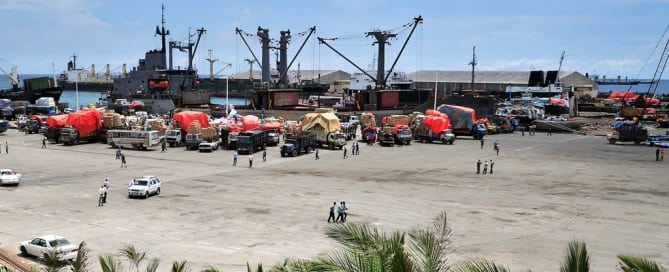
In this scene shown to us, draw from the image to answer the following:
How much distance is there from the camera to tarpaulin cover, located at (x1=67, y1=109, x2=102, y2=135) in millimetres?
55619

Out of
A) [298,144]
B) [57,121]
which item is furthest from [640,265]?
[57,121]

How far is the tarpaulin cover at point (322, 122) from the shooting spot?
52844 mm

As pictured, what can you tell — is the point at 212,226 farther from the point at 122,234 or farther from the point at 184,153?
the point at 184,153

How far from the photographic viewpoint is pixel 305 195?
1201 inches

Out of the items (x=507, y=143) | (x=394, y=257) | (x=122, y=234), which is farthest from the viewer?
(x=507, y=143)

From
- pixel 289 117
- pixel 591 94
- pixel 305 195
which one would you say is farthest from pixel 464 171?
pixel 591 94

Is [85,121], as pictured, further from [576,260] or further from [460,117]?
[576,260]

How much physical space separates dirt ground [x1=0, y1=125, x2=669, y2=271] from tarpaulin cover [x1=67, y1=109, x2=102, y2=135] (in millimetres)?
6026

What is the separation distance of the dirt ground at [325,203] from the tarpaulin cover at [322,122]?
443 cm

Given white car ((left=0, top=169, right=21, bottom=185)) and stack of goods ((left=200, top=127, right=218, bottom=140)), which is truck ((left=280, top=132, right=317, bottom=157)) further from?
white car ((left=0, top=169, right=21, bottom=185))

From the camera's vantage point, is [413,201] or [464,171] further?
[464,171]

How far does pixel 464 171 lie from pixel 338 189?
37.3 ft

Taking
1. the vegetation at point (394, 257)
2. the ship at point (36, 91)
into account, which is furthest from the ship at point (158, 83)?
the vegetation at point (394, 257)

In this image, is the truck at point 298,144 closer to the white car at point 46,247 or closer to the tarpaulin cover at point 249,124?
the tarpaulin cover at point 249,124
